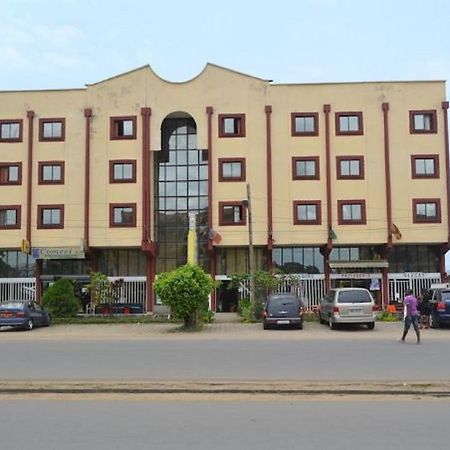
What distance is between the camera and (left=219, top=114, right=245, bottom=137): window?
43.0m

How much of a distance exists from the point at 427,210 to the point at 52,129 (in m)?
26.6

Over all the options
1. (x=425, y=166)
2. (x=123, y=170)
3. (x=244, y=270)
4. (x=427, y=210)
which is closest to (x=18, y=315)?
(x=123, y=170)

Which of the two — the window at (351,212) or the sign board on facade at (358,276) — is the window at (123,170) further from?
the sign board on facade at (358,276)

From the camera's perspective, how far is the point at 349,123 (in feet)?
141

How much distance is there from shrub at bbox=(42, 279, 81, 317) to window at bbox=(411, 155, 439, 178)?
2395 cm

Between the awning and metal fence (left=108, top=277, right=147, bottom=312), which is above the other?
the awning

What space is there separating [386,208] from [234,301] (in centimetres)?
1226

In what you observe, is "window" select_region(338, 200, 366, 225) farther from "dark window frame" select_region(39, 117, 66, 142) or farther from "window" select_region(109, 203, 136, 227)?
"dark window frame" select_region(39, 117, 66, 142)

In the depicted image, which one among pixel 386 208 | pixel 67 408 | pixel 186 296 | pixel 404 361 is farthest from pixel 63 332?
pixel 386 208

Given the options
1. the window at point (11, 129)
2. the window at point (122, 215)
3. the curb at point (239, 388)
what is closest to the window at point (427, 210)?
the window at point (122, 215)

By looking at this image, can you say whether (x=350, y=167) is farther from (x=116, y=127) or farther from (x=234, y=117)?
(x=116, y=127)

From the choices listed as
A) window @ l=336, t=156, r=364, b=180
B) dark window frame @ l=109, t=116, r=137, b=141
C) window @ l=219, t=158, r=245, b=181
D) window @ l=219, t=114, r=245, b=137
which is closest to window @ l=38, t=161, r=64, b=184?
dark window frame @ l=109, t=116, r=137, b=141

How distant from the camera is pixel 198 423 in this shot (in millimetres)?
7523

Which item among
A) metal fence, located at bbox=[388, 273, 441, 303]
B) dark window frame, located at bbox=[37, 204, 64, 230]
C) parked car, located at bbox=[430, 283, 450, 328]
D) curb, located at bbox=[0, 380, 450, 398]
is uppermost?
dark window frame, located at bbox=[37, 204, 64, 230]
